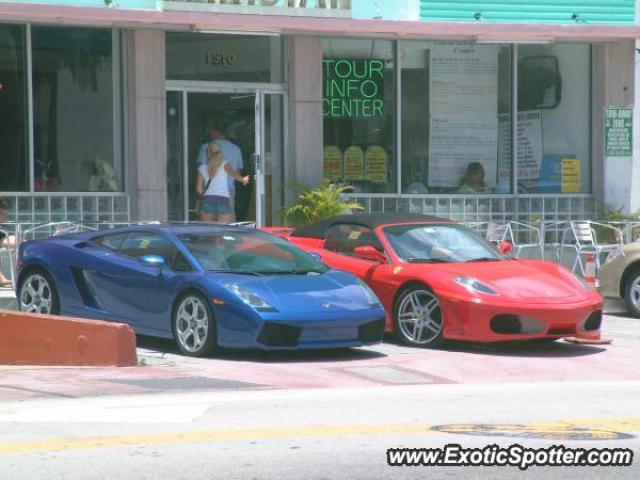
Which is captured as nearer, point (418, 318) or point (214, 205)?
point (418, 318)

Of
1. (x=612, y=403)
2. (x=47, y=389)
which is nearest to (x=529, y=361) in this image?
(x=612, y=403)

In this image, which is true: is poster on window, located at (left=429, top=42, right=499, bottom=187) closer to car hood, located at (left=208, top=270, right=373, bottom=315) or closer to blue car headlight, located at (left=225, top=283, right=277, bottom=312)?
car hood, located at (left=208, top=270, right=373, bottom=315)

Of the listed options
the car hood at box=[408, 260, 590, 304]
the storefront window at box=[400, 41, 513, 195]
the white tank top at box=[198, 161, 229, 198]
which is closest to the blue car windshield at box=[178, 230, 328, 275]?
the car hood at box=[408, 260, 590, 304]

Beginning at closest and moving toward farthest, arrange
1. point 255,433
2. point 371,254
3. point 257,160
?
point 255,433, point 371,254, point 257,160

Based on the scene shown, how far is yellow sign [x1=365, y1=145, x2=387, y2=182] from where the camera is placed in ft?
68.6

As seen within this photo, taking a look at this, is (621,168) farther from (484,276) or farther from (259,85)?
(484,276)

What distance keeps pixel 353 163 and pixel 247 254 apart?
761 centimetres

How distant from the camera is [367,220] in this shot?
14969 mm

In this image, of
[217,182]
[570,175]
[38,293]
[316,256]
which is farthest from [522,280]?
[570,175]

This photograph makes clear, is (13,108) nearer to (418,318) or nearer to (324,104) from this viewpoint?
(324,104)

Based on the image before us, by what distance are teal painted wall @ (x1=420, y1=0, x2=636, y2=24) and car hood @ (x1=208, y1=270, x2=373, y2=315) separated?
7641mm

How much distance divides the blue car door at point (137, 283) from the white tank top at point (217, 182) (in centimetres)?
567

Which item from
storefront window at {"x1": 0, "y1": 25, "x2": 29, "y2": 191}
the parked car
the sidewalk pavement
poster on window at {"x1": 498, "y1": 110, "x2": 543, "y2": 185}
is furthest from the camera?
poster on window at {"x1": 498, "y1": 110, "x2": 543, "y2": 185}

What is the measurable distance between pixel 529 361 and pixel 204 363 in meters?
3.28
